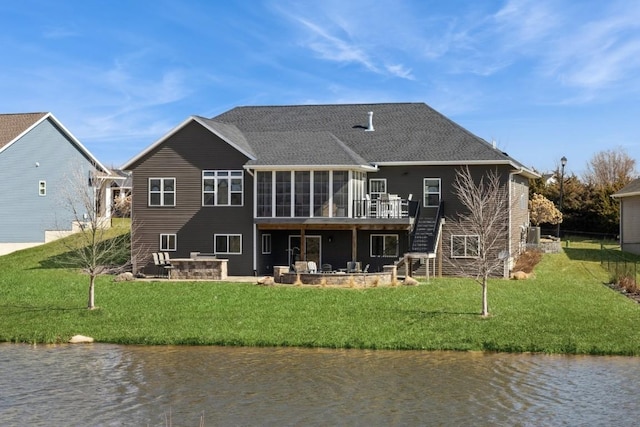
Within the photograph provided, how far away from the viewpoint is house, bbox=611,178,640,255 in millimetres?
46219

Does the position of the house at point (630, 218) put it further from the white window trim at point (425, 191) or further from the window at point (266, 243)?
the window at point (266, 243)

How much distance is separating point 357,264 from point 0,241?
77.5 ft

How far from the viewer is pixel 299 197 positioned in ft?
116

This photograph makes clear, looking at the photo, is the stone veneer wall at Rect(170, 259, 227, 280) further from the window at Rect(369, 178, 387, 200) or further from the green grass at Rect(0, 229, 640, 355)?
the window at Rect(369, 178, 387, 200)

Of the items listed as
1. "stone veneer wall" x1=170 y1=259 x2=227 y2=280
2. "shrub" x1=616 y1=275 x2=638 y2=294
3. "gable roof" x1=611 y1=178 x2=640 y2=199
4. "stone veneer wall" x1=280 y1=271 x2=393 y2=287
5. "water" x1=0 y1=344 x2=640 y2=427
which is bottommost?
"water" x1=0 y1=344 x2=640 y2=427

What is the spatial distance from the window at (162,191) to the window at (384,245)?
32.0 feet

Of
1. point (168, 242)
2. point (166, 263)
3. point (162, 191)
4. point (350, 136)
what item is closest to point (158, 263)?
point (166, 263)

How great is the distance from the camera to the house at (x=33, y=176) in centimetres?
4600

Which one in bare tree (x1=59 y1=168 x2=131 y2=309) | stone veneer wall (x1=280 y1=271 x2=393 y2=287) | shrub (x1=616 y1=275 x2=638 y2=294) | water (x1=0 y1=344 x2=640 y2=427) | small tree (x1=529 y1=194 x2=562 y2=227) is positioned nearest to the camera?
water (x1=0 y1=344 x2=640 y2=427)

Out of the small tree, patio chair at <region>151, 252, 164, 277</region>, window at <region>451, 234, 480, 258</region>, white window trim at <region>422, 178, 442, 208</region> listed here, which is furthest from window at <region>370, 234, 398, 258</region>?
the small tree

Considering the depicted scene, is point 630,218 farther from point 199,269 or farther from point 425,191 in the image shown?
point 199,269

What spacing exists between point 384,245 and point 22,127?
79.4 feet

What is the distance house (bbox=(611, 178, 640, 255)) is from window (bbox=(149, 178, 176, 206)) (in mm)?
26461

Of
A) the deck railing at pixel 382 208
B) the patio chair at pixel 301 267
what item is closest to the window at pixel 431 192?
the deck railing at pixel 382 208
